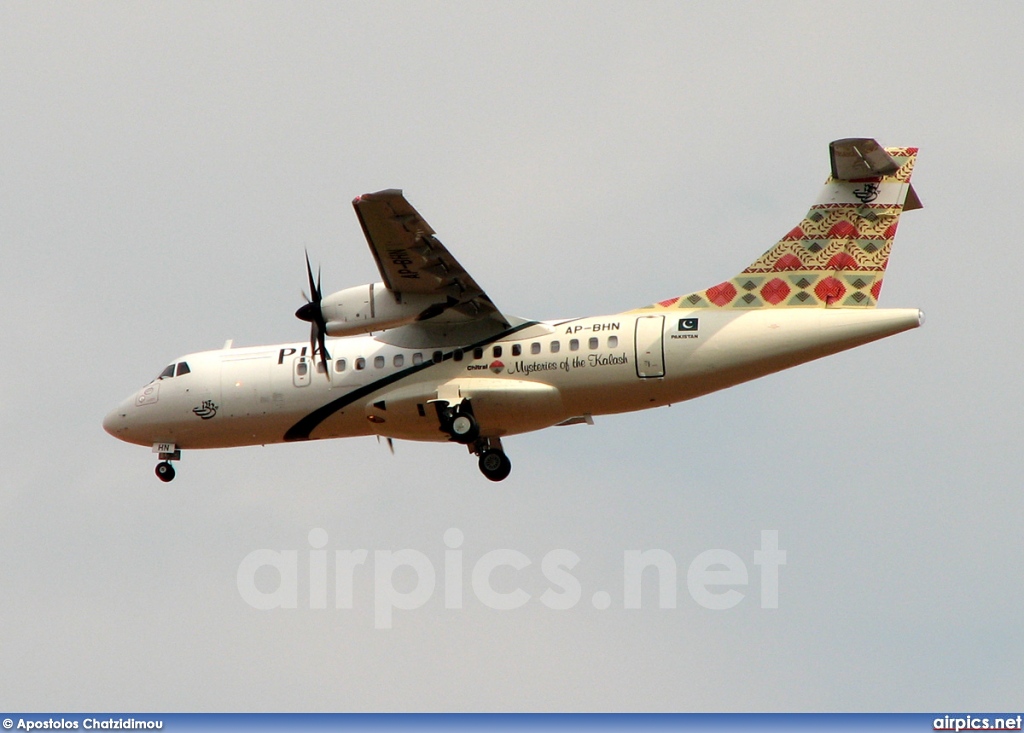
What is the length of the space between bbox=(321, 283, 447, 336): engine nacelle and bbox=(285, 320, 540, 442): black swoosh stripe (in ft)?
5.12

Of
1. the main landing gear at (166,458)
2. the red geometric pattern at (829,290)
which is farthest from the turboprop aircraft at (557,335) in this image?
the main landing gear at (166,458)

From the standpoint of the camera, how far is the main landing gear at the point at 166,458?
1371 inches

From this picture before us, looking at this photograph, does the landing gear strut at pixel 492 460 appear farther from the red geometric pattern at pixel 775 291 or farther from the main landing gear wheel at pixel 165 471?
the main landing gear wheel at pixel 165 471

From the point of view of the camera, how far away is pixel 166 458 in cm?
3488

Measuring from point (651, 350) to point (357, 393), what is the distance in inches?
256

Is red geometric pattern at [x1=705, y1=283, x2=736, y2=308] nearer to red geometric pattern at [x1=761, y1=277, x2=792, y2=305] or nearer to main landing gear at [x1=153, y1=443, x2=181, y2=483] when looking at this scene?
red geometric pattern at [x1=761, y1=277, x2=792, y2=305]

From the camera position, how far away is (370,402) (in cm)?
3234

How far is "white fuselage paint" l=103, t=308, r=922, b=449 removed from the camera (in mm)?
29703

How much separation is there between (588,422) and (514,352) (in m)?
2.35

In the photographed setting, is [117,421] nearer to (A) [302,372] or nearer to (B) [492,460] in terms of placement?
(A) [302,372]

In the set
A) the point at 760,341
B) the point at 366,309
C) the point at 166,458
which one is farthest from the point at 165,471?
the point at 760,341

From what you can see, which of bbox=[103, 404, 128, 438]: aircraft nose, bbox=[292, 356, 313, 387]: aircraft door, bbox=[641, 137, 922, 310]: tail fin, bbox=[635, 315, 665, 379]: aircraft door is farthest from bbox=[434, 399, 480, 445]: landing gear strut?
bbox=[103, 404, 128, 438]: aircraft nose

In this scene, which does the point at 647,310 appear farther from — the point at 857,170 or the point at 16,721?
the point at 16,721

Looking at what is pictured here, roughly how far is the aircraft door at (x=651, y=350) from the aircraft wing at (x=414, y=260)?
3.08 metres
